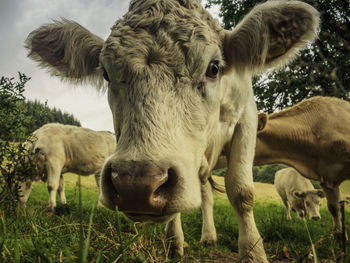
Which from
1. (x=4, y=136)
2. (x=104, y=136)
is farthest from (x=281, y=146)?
(x=104, y=136)

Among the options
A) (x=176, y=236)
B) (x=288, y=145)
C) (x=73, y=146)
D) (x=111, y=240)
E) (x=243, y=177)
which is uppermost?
(x=73, y=146)

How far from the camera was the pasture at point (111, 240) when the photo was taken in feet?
4.44

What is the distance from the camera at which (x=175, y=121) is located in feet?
6.12

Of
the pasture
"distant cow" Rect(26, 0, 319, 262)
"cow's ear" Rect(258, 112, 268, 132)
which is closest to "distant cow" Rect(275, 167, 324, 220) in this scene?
the pasture

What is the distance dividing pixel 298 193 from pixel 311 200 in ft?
1.39

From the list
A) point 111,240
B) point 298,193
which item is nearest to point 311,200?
point 298,193

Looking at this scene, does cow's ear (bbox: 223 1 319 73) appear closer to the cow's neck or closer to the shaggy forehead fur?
the shaggy forehead fur

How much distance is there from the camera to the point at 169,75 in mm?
1995

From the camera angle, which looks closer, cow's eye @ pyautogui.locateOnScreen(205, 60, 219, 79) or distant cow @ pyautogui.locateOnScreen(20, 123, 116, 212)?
cow's eye @ pyautogui.locateOnScreen(205, 60, 219, 79)

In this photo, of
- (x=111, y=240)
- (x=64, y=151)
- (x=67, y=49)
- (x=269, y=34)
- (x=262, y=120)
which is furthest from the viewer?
(x=64, y=151)

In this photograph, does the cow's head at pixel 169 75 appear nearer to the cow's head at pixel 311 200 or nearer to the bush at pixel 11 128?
the bush at pixel 11 128

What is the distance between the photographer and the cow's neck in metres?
5.04

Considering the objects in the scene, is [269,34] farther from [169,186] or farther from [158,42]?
[169,186]

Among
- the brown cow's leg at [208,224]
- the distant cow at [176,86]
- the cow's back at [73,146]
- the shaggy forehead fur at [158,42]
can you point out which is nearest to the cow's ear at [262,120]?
the distant cow at [176,86]
